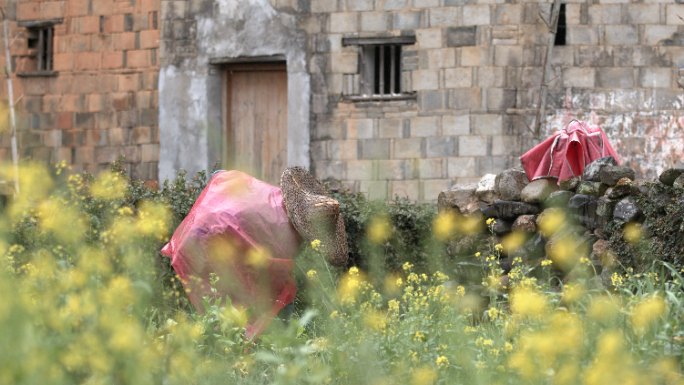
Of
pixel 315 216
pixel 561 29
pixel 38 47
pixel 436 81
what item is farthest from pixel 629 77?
pixel 38 47

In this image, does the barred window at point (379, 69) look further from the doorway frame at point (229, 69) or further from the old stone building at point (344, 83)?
the doorway frame at point (229, 69)

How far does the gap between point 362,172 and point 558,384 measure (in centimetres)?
550

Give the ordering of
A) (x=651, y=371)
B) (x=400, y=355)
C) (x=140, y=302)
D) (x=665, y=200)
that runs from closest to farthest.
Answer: (x=140, y=302) < (x=651, y=371) < (x=400, y=355) < (x=665, y=200)

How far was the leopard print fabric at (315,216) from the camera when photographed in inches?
123

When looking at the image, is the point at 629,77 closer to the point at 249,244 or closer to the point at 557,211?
the point at 557,211

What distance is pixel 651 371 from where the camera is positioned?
207 cm

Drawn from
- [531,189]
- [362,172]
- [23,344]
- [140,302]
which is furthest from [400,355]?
[362,172]

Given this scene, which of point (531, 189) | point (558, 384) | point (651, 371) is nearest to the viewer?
point (558, 384)

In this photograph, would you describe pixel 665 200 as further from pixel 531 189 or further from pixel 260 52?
pixel 260 52

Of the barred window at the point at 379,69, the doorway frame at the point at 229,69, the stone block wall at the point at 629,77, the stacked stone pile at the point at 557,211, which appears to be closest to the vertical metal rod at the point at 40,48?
the doorway frame at the point at 229,69

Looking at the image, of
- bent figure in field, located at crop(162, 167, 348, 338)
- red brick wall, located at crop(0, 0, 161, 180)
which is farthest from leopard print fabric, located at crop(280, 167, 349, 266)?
red brick wall, located at crop(0, 0, 161, 180)

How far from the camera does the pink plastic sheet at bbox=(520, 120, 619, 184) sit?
4531 mm

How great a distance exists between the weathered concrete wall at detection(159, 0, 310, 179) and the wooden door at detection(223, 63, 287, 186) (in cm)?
18

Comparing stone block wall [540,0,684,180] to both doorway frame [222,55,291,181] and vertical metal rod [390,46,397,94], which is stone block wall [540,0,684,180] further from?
doorway frame [222,55,291,181]
